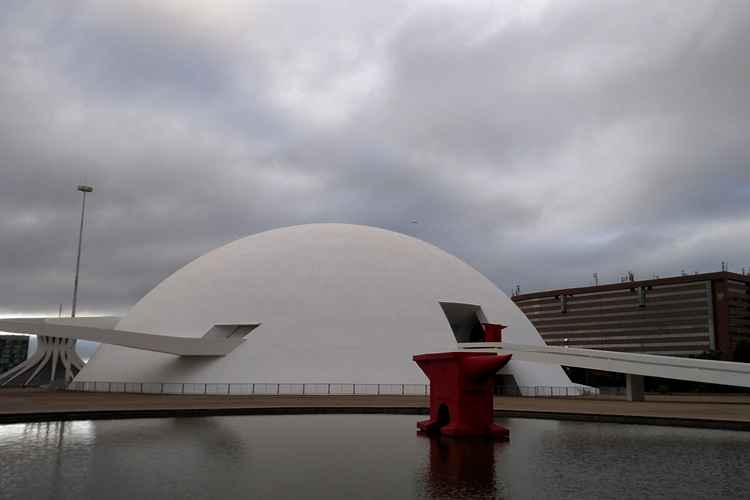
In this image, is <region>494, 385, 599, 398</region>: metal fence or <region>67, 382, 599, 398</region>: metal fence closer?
<region>67, 382, 599, 398</region>: metal fence

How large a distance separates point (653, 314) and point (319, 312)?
295 feet

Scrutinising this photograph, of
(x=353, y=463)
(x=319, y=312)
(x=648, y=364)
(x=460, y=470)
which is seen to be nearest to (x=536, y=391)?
(x=648, y=364)

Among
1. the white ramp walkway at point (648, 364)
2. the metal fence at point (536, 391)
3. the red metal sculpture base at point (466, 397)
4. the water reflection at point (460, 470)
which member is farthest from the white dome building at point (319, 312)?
the water reflection at point (460, 470)

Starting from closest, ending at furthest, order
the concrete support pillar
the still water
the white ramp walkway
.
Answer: the still water → the white ramp walkway → the concrete support pillar

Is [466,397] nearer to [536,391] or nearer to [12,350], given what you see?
[536,391]

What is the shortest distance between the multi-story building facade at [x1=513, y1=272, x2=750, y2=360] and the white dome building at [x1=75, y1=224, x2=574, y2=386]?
69550 mm

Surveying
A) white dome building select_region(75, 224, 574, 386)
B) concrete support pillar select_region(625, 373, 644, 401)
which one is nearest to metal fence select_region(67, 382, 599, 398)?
white dome building select_region(75, 224, 574, 386)

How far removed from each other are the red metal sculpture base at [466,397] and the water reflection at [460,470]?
86cm

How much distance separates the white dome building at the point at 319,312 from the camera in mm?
29828

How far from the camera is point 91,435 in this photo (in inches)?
532

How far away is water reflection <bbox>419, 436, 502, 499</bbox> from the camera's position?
8.17 meters

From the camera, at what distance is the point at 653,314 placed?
10656 cm

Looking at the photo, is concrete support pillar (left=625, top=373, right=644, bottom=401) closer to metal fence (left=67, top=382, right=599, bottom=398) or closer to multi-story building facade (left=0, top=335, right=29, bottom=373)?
metal fence (left=67, top=382, right=599, bottom=398)

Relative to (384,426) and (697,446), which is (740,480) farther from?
(384,426)
